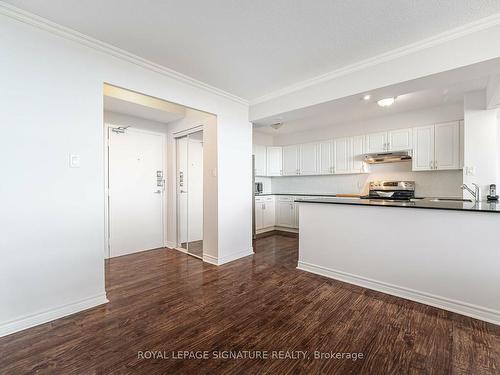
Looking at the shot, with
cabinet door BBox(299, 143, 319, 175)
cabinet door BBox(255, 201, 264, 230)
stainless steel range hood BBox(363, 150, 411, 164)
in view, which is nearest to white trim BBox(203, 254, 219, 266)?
cabinet door BBox(255, 201, 264, 230)

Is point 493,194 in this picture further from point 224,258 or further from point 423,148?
point 224,258

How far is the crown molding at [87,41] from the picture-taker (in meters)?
1.93

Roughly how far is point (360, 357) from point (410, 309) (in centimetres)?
100

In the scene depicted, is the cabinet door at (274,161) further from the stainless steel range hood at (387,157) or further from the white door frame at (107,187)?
the white door frame at (107,187)

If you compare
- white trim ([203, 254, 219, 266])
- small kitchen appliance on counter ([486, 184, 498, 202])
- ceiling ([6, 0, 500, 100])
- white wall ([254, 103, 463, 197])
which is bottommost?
white trim ([203, 254, 219, 266])

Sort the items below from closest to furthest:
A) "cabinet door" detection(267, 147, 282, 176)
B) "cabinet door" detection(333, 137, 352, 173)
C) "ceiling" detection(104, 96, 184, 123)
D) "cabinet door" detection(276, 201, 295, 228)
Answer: "ceiling" detection(104, 96, 184, 123) < "cabinet door" detection(333, 137, 352, 173) < "cabinet door" detection(276, 201, 295, 228) < "cabinet door" detection(267, 147, 282, 176)

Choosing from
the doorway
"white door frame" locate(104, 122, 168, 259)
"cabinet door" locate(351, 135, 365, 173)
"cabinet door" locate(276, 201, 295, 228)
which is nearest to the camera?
"white door frame" locate(104, 122, 168, 259)

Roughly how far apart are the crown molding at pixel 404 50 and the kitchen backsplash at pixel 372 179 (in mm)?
2866

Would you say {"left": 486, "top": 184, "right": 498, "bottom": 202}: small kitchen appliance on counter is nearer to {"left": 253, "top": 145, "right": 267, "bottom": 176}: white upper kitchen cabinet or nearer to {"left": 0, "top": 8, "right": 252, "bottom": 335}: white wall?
{"left": 253, "top": 145, "right": 267, "bottom": 176}: white upper kitchen cabinet

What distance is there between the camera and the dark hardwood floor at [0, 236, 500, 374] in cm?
157

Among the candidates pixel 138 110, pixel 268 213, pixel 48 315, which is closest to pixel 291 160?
pixel 268 213

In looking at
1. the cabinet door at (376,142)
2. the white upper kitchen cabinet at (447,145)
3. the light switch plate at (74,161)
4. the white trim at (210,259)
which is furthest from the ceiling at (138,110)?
the white upper kitchen cabinet at (447,145)

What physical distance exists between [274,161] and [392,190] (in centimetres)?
284

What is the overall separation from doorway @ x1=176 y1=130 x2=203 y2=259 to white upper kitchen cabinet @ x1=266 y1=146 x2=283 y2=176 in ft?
8.10
